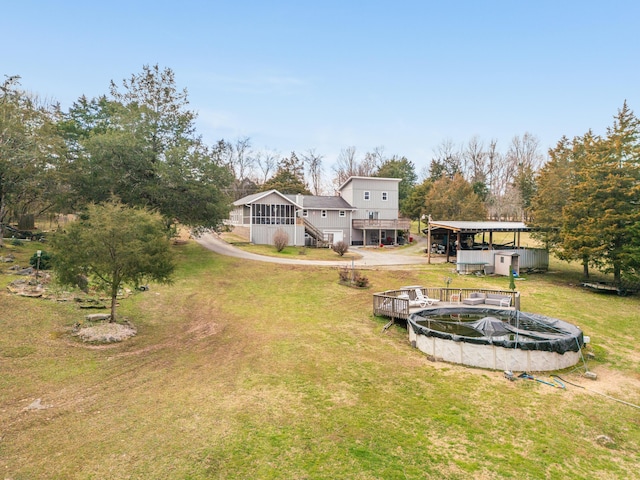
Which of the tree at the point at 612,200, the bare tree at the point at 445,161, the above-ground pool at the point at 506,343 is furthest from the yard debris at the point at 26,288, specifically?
the bare tree at the point at 445,161

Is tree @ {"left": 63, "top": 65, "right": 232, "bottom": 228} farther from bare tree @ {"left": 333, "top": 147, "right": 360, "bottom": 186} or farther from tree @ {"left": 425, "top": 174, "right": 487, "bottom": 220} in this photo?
bare tree @ {"left": 333, "top": 147, "right": 360, "bottom": 186}

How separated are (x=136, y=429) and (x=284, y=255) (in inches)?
920

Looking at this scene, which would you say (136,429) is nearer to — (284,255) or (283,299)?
(283,299)

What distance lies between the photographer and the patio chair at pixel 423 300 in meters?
15.7

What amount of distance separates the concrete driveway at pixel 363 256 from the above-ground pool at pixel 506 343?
45.7 ft

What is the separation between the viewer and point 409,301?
15.2 m

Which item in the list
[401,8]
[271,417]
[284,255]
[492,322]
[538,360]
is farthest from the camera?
[284,255]

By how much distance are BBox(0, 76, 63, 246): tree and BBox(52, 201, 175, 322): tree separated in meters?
12.8

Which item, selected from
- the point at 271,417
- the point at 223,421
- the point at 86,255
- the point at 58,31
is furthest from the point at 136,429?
the point at 58,31

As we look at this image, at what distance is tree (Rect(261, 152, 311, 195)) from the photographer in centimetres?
5622

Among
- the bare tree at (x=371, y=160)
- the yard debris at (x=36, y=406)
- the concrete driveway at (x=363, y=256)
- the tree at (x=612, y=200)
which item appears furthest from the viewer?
the bare tree at (x=371, y=160)

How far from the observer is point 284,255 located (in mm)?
30312

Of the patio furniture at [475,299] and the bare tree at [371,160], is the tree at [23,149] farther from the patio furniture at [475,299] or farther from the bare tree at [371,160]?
the bare tree at [371,160]


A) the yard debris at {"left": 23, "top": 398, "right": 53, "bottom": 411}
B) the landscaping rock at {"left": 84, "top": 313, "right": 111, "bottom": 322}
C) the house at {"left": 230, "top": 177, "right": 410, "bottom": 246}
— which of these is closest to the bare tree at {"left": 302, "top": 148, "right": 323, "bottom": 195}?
the house at {"left": 230, "top": 177, "right": 410, "bottom": 246}
